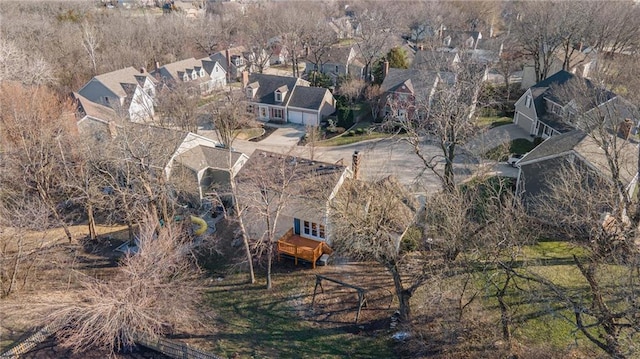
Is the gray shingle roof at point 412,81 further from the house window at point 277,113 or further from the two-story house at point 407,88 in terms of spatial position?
the house window at point 277,113

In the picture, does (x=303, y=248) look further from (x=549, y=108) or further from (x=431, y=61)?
(x=431, y=61)

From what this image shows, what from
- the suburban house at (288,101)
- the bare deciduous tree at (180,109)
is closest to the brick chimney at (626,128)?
the suburban house at (288,101)

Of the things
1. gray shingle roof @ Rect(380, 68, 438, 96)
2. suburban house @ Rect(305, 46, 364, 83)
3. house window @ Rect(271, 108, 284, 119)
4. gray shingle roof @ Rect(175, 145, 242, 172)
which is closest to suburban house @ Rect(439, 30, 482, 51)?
suburban house @ Rect(305, 46, 364, 83)

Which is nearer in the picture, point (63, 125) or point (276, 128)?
point (63, 125)

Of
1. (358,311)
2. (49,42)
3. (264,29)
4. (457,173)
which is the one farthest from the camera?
(264,29)

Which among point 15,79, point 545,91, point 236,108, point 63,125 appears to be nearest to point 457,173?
point 545,91

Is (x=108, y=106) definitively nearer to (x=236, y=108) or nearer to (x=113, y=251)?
(x=236, y=108)

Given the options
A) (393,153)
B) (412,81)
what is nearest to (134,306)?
(393,153)
